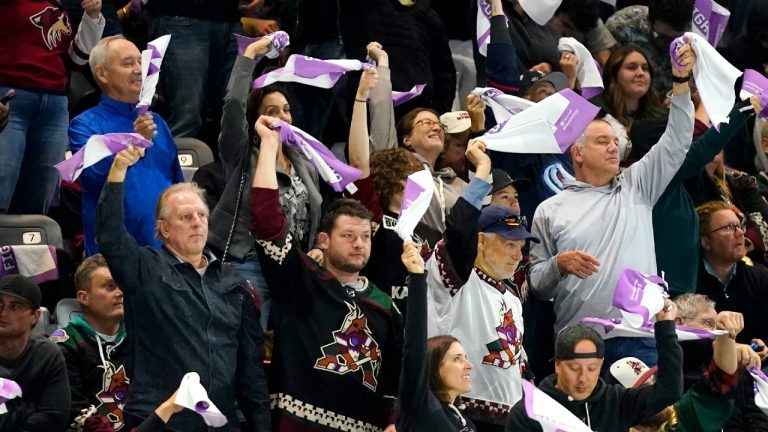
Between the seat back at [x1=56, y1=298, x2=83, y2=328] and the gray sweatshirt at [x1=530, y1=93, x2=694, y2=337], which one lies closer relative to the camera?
the seat back at [x1=56, y1=298, x2=83, y2=328]

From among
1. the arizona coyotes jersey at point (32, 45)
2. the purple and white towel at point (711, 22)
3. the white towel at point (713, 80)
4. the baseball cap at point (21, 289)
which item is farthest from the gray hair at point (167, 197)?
the purple and white towel at point (711, 22)

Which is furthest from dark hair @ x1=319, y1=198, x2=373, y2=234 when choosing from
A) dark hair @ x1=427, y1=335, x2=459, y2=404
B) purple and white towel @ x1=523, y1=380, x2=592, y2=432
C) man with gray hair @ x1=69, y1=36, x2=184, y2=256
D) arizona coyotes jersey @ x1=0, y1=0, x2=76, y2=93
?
arizona coyotes jersey @ x1=0, y1=0, x2=76, y2=93

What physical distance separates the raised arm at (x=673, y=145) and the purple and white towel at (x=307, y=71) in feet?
5.47

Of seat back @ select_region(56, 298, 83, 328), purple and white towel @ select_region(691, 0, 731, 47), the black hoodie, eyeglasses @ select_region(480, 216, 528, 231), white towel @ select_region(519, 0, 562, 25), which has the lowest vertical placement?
the black hoodie

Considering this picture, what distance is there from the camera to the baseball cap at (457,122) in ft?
32.2

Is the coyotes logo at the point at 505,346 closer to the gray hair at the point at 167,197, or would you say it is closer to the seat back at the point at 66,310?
the gray hair at the point at 167,197

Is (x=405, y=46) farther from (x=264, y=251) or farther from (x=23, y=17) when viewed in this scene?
(x=264, y=251)

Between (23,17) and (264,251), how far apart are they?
228 cm

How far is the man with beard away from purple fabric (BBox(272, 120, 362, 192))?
0.40 metres

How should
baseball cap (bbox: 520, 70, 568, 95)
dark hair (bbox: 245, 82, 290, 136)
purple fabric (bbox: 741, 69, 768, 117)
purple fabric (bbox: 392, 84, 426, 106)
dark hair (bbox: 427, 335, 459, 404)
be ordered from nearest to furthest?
dark hair (bbox: 427, 335, 459, 404) < dark hair (bbox: 245, 82, 290, 136) < purple fabric (bbox: 741, 69, 768, 117) < purple fabric (bbox: 392, 84, 426, 106) < baseball cap (bbox: 520, 70, 568, 95)

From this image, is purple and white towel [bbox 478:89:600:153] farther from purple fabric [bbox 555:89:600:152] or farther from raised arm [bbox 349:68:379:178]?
raised arm [bbox 349:68:379:178]

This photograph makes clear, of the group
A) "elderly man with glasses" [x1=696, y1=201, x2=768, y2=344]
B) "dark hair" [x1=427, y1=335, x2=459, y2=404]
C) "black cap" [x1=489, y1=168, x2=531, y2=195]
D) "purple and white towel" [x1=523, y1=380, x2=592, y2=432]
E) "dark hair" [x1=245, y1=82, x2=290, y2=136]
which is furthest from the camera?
"elderly man with glasses" [x1=696, y1=201, x2=768, y2=344]

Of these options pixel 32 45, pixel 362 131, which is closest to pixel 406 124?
pixel 362 131

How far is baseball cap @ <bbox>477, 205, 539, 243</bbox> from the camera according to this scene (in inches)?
326
